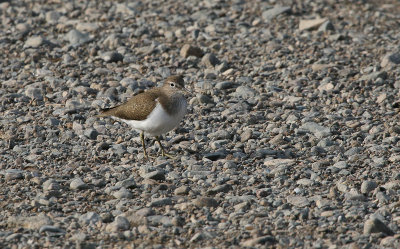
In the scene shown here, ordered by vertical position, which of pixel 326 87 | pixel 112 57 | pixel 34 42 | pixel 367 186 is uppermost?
pixel 367 186

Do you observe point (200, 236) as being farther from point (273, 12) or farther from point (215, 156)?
point (273, 12)

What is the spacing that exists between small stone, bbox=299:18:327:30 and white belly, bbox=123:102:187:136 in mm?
8541

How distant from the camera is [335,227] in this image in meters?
10.1

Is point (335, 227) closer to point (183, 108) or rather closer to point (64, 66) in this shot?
point (183, 108)

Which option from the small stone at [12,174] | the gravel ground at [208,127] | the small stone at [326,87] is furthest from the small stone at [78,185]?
the small stone at [326,87]

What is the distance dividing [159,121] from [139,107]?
0.59 metres

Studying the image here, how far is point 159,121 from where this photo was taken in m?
12.5

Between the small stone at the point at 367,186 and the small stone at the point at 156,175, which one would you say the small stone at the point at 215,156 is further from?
the small stone at the point at 367,186

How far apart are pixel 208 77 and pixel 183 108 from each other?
4.62m

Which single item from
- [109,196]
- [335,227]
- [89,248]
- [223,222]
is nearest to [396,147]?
[335,227]

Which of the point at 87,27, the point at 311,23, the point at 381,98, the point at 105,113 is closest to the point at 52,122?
the point at 105,113

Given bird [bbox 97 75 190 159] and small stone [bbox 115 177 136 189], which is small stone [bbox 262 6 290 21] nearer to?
bird [bbox 97 75 190 159]

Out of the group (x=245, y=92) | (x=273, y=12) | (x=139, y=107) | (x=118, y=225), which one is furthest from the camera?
(x=273, y=12)

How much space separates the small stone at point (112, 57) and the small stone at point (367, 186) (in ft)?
29.1
